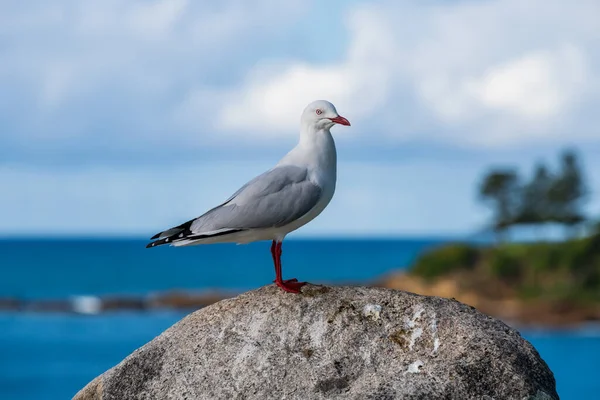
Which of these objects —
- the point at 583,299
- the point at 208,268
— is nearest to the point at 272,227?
the point at 583,299

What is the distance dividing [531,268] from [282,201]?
→ 4711 cm

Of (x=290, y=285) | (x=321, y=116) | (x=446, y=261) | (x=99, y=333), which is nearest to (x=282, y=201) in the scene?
(x=290, y=285)

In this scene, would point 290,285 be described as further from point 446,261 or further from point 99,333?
point 446,261

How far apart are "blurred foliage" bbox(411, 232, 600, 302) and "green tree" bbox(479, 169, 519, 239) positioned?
29.5 ft

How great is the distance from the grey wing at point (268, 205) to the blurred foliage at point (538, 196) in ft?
186

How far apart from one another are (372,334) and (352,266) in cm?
11680

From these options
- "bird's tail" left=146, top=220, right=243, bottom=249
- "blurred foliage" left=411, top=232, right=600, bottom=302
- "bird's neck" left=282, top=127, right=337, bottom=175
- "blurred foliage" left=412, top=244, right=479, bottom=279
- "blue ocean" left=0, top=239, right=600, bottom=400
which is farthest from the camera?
"blurred foliage" left=412, top=244, right=479, bottom=279

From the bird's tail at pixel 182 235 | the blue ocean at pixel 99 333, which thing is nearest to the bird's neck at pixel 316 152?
the bird's tail at pixel 182 235

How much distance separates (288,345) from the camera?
29.3ft

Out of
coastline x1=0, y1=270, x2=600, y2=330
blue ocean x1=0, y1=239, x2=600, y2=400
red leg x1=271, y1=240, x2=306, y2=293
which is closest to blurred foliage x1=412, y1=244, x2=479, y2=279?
coastline x1=0, y1=270, x2=600, y2=330

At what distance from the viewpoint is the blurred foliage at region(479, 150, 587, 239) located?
64.4 m

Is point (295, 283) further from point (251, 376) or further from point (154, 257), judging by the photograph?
point (154, 257)

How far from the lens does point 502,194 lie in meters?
66.9

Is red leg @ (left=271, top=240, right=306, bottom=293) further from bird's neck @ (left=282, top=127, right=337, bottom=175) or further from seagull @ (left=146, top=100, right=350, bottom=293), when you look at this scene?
bird's neck @ (left=282, top=127, right=337, bottom=175)
